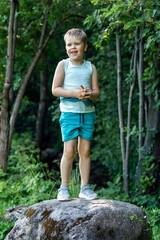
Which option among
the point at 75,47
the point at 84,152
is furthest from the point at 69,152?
the point at 75,47

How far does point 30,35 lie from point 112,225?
14.9 feet

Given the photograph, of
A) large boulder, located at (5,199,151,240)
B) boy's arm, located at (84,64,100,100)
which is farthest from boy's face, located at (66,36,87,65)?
large boulder, located at (5,199,151,240)

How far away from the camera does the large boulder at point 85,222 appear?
2906 mm

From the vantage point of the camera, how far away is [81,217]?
9.75 ft

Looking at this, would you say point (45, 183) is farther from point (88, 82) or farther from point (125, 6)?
point (125, 6)

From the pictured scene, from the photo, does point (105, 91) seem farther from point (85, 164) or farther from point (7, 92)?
point (85, 164)

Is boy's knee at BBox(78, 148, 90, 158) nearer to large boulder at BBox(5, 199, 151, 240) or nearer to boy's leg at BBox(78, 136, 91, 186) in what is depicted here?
boy's leg at BBox(78, 136, 91, 186)

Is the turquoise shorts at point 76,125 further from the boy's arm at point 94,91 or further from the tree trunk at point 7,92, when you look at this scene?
the tree trunk at point 7,92

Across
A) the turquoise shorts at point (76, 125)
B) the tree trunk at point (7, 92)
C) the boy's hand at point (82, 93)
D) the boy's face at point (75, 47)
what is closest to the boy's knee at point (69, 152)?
the turquoise shorts at point (76, 125)

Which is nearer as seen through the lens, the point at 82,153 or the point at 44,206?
the point at 44,206

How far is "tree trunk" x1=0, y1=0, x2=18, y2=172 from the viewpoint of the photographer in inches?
224

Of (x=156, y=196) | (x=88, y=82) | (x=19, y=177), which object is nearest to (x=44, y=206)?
(x=88, y=82)

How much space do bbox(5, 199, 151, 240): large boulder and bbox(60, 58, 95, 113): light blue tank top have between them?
926 millimetres

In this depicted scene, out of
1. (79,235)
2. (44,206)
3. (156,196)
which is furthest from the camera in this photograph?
(156,196)
